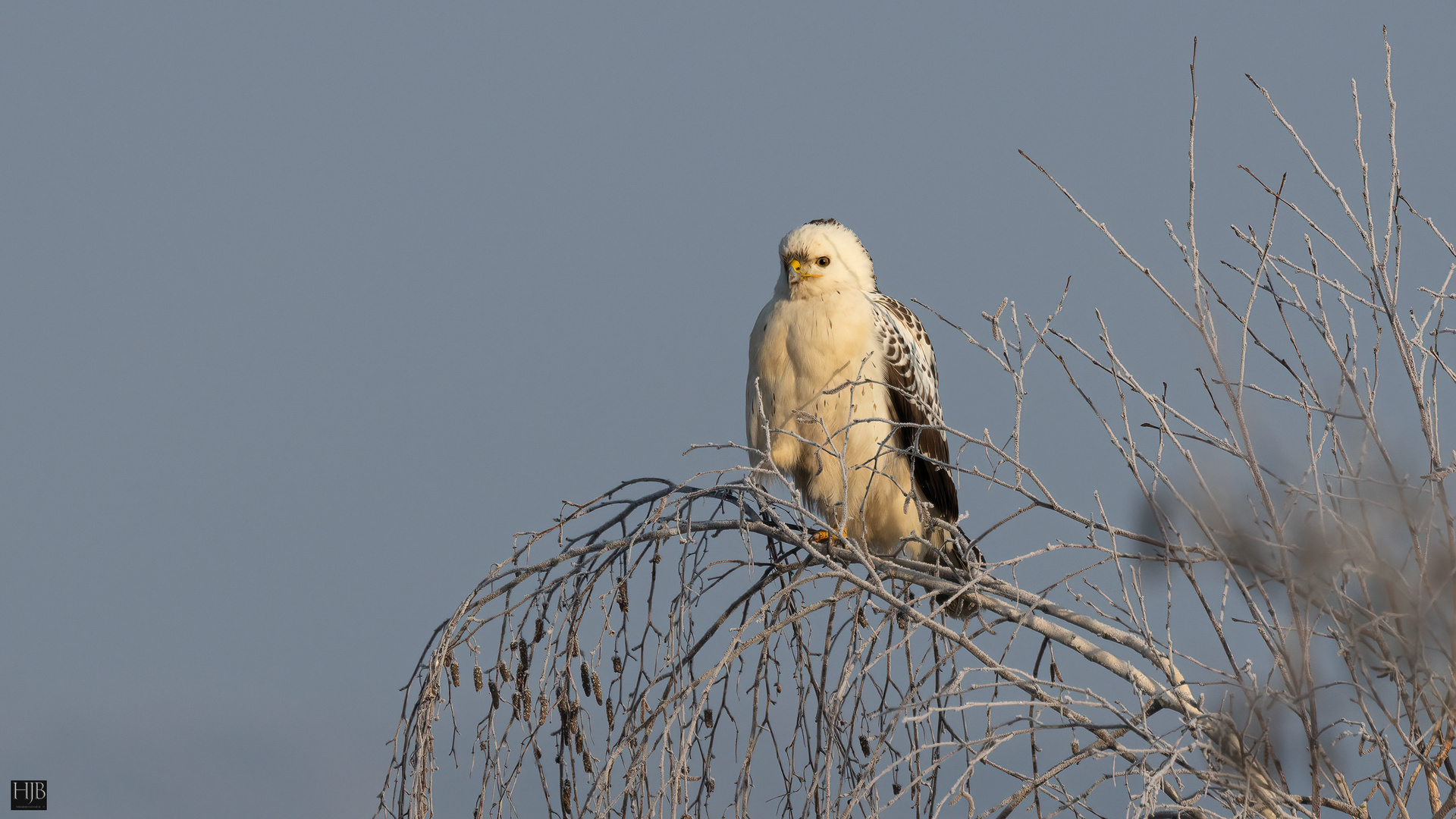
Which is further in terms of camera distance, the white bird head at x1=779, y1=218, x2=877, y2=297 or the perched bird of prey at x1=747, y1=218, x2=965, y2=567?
the white bird head at x1=779, y1=218, x2=877, y2=297

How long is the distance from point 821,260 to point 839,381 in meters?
0.54

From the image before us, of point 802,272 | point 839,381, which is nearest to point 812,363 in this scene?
point 839,381

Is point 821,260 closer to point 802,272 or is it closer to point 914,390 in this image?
point 802,272

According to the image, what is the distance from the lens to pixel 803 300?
518cm

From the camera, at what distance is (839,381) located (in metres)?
5.02

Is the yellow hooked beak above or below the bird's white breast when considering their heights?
above

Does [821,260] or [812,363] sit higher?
[821,260]

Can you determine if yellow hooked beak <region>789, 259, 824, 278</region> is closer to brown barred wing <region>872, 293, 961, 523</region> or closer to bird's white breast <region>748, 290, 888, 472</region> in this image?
bird's white breast <region>748, 290, 888, 472</region>

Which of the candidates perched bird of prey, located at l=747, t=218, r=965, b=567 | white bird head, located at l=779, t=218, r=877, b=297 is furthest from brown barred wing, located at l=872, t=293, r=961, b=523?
white bird head, located at l=779, t=218, r=877, b=297

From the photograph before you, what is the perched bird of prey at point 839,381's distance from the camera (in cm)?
505

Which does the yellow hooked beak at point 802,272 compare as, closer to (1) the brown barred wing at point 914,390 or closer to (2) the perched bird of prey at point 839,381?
(2) the perched bird of prey at point 839,381

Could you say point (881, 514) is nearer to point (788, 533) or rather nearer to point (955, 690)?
point (788, 533)

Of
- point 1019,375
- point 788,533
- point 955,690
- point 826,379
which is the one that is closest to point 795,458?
point 826,379

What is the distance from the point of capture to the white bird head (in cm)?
519
